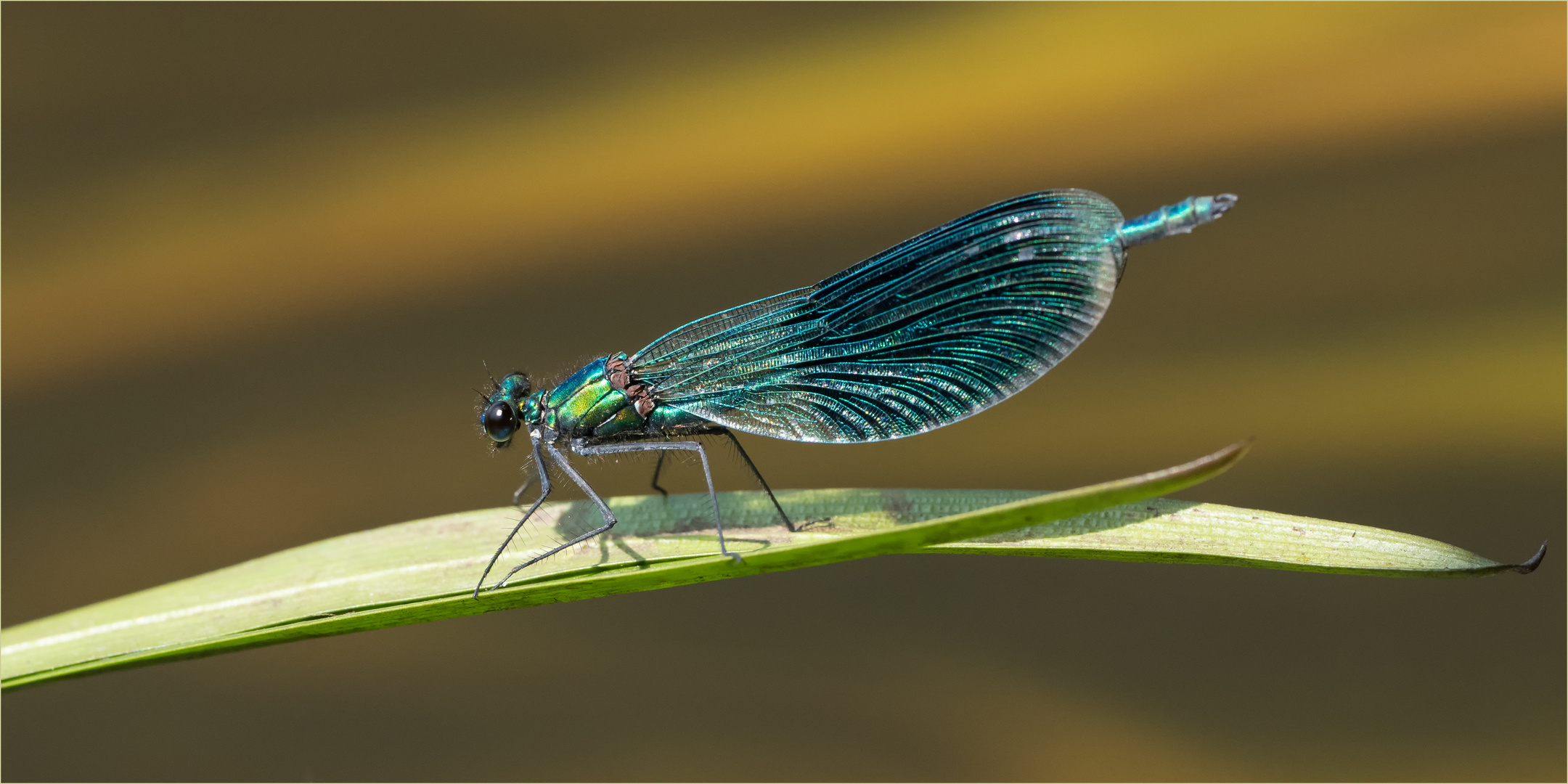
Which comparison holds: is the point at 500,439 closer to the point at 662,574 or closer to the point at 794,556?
the point at 662,574

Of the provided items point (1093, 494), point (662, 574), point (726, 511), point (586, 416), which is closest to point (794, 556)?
point (662, 574)

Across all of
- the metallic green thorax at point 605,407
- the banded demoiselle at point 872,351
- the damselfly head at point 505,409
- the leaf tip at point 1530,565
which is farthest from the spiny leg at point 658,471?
the leaf tip at point 1530,565

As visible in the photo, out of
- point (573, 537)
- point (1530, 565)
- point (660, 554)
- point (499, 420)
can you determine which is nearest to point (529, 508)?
point (573, 537)

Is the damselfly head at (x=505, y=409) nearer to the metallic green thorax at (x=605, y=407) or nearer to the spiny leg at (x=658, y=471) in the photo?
the metallic green thorax at (x=605, y=407)

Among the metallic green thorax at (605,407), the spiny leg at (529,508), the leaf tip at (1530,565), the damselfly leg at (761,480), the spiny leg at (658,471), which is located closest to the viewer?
the leaf tip at (1530,565)

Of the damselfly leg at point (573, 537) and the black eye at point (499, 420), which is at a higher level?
the black eye at point (499, 420)

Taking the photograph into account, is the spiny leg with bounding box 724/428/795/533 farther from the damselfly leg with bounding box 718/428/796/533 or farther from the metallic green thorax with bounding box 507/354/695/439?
the metallic green thorax with bounding box 507/354/695/439

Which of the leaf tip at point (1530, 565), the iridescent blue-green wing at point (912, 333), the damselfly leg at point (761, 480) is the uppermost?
the iridescent blue-green wing at point (912, 333)
